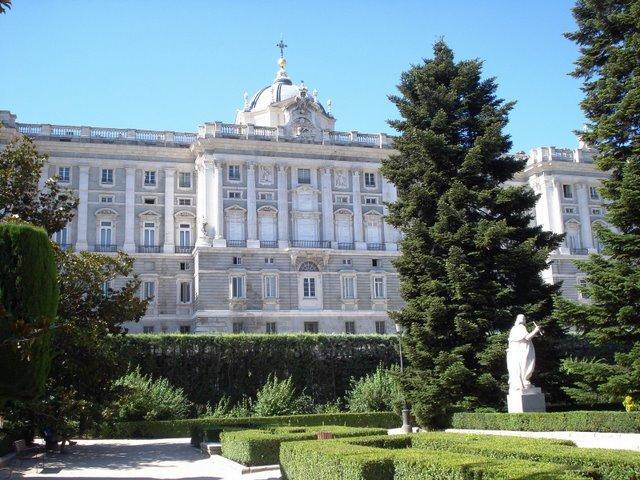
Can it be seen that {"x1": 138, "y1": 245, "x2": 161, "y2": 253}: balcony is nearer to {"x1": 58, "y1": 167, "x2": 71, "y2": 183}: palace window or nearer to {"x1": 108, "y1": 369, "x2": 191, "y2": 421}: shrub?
{"x1": 58, "y1": 167, "x2": 71, "y2": 183}: palace window

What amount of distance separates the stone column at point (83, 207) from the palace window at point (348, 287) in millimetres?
19667

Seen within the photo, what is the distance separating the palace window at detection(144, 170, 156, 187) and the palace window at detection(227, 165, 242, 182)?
6280 mm

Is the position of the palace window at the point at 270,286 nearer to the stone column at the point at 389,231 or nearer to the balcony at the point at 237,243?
the balcony at the point at 237,243

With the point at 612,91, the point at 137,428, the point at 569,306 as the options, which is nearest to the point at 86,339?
the point at 137,428

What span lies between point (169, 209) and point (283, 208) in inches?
355

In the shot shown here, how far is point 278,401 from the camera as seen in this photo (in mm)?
29422

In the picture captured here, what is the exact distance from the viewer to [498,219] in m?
22.7

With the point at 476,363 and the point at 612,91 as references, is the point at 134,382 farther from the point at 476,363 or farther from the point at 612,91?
the point at 612,91

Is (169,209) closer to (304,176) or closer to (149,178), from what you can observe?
(149,178)

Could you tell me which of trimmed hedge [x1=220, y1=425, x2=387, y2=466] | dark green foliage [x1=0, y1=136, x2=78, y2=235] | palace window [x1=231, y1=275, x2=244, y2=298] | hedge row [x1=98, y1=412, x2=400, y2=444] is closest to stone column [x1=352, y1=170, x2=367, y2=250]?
palace window [x1=231, y1=275, x2=244, y2=298]

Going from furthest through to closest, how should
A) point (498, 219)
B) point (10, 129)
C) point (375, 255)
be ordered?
point (375, 255), point (10, 129), point (498, 219)

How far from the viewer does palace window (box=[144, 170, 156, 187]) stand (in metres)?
52.9

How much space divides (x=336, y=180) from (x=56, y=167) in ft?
71.4

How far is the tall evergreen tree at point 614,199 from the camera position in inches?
653
